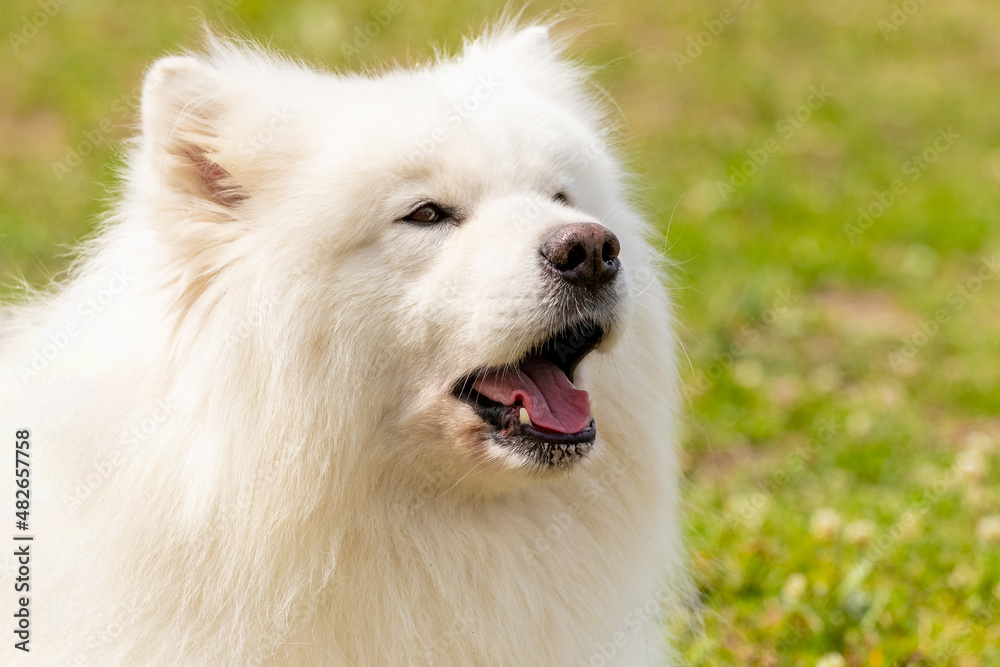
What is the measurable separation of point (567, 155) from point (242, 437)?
1.28 meters

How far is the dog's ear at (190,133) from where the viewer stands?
2.84 m

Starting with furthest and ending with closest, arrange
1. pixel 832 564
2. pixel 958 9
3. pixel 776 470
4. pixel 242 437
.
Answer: pixel 958 9
pixel 776 470
pixel 832 564
pixel 242 437

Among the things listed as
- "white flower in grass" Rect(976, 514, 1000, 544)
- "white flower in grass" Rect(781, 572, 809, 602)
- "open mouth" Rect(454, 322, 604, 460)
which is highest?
"open mouth" Rect(454, 322, 604, 460)

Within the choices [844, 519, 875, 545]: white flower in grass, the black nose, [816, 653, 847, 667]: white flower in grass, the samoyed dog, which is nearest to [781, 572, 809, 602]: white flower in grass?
[816, 653, 847, 667]: white flower in grass

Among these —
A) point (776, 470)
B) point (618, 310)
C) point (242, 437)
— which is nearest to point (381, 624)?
point (242, 437)

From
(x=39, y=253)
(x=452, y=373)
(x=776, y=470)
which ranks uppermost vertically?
(x=452, y=373)

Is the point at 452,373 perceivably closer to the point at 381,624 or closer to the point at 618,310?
the point at 618,310

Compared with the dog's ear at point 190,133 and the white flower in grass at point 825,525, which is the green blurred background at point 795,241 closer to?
the white flower in grass at point 825,525

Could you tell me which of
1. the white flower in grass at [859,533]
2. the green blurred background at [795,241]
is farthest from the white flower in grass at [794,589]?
the white flower in grass at [859,533]

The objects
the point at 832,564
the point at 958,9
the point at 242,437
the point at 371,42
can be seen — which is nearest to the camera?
the point at 242,437

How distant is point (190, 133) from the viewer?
2.88 meters

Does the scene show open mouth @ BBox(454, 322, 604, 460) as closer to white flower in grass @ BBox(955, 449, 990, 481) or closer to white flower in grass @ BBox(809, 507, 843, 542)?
white flower in grass @ BBox(809, 507, 843, 542)

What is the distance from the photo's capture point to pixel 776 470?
584cm

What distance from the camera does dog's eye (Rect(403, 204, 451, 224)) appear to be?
2920mm
